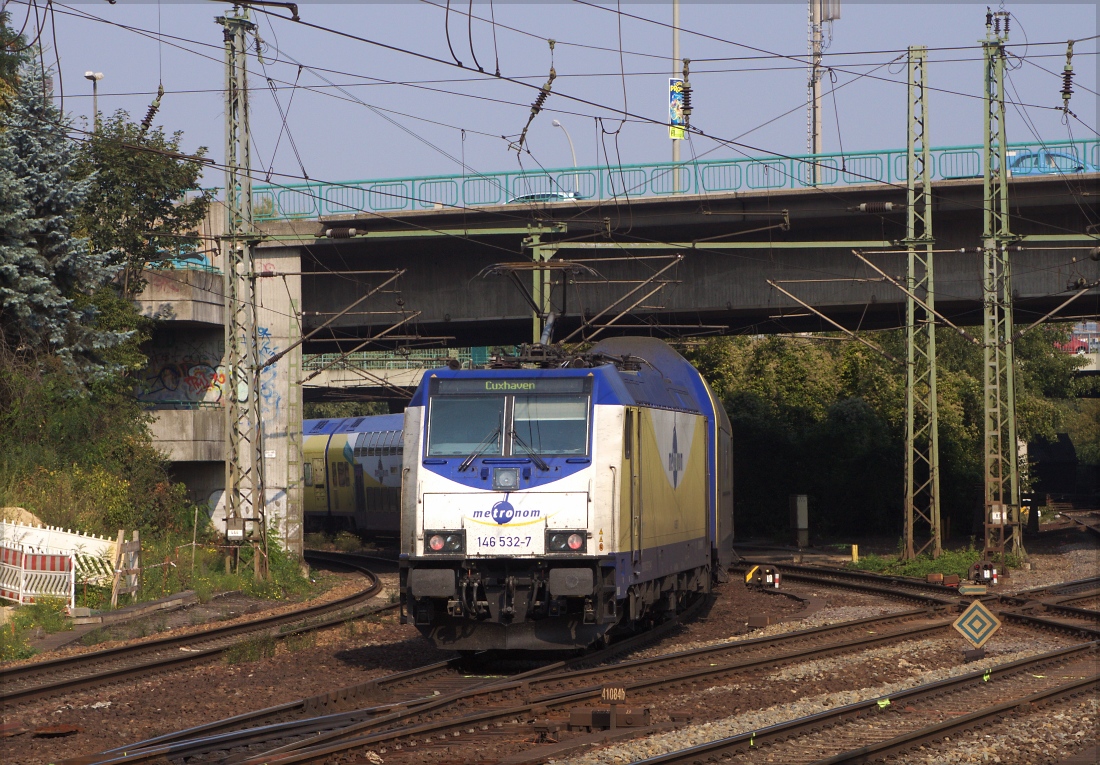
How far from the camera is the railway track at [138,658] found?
42.3 ft

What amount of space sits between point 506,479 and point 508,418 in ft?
2.45

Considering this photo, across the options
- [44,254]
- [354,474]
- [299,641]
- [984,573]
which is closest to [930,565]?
[984,573]

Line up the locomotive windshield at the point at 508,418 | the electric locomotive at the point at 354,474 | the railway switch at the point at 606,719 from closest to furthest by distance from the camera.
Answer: the railway switch at the point at 606,719, the locomotive windshield at the point at 508,418, the electric locomotive at the point at 354,474

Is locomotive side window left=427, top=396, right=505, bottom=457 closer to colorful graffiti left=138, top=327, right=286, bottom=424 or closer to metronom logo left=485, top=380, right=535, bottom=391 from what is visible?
metronom logo left=485, top=380, right=535, bottom=391

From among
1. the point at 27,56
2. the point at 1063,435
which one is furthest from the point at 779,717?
the point at 1063,435

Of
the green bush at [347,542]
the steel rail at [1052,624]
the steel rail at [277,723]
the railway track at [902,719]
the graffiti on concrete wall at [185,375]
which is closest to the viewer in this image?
the steel rail at [277,723]

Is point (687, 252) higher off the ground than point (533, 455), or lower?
higher

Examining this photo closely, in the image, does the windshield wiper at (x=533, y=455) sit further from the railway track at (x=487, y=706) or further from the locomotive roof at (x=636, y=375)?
the railway track at (x=487, y=706)

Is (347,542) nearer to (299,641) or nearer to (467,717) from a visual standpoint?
(299,641)

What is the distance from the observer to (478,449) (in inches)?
530

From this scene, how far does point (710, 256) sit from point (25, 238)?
15.6 metres

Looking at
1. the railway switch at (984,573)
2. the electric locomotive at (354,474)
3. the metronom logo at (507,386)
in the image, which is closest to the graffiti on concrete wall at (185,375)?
the electric locomotive at (354,474)

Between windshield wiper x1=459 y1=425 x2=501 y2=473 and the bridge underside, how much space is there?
40.6ft

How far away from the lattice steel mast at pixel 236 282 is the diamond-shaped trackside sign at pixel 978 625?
13.8 metres
